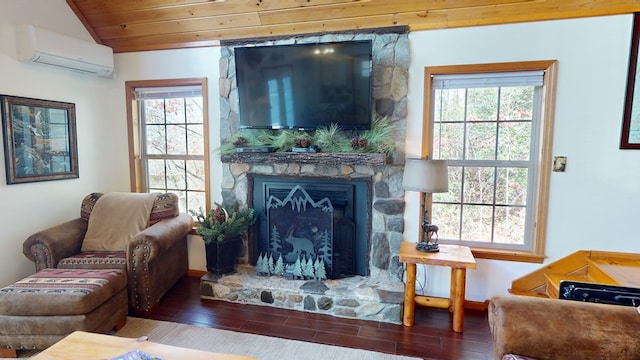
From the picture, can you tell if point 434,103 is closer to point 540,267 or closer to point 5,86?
point 540,267

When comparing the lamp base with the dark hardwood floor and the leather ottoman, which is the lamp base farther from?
the leather ottoman

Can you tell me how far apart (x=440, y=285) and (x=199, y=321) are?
2.02 m

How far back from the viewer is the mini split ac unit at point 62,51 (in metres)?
2.76

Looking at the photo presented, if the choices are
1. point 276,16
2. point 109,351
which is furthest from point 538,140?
point 109,351

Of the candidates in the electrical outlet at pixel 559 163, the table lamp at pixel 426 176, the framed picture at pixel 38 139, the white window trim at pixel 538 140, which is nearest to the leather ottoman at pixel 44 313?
the framed picture at pixel 38 139

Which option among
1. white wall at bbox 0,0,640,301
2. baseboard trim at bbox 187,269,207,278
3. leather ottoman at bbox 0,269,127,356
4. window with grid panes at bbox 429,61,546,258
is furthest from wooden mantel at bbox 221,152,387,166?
leather ottoman at bbox 0,269,127,356

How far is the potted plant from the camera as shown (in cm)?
307

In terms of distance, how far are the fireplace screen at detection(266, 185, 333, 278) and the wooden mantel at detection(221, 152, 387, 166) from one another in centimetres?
31

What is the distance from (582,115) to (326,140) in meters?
1.96

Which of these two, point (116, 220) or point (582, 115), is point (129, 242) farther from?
point (582, 115)

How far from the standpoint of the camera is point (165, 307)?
2.91 meters

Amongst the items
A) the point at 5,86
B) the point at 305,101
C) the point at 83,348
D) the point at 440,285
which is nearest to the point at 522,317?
the point at 440,285

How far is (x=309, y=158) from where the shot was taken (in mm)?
2889

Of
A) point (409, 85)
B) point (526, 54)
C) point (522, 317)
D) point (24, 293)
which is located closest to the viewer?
point (522, 317)
